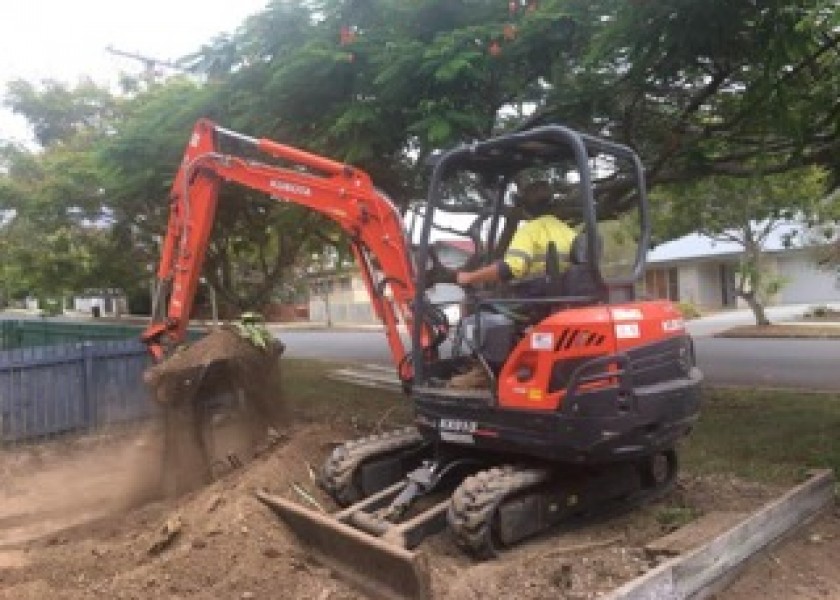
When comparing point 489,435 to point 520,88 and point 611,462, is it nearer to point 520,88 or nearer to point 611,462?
point 611,462

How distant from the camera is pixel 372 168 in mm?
10461

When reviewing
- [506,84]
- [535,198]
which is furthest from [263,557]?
[506,84]

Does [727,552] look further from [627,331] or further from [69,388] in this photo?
[69,388]

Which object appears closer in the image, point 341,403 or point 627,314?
point 627,314

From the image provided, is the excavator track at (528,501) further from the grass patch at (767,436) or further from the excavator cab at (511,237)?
the grass patch at (767,436)

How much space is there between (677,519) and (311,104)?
568cm

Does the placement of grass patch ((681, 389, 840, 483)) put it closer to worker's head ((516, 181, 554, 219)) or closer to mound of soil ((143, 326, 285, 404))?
worker's head ((516, 181, 554, 219))

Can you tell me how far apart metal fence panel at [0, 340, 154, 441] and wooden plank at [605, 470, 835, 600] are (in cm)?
781

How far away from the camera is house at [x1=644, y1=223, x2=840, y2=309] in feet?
123

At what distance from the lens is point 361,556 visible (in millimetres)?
4969

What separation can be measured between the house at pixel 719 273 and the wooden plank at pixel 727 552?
32.0 m

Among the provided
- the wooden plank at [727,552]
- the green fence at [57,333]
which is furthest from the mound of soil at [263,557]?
the green fence at [57,333]

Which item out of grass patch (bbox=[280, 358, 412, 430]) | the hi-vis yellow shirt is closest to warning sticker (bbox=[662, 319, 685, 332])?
the hi-vis yellow shirt

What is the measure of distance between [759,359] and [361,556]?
563 inches
